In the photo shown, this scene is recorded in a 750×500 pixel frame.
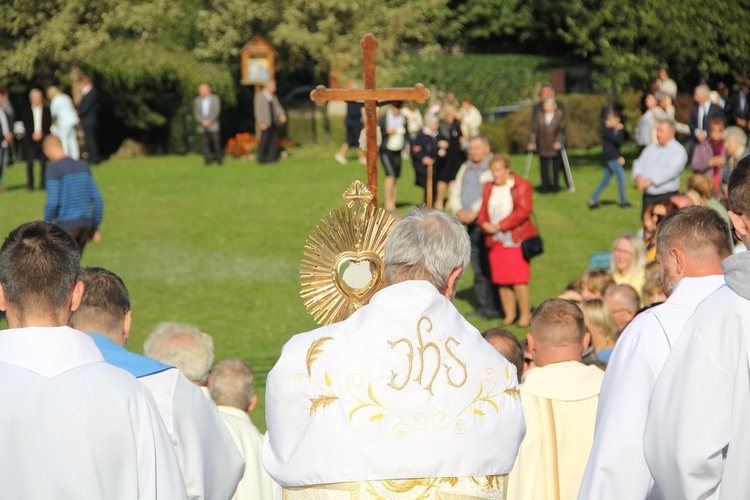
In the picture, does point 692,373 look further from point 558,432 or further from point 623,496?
point 558,432

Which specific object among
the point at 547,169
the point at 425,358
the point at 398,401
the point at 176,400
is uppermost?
the point at 425,358

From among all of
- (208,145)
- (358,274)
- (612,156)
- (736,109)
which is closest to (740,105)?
(736,109)

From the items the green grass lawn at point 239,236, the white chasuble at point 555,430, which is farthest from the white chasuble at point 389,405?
the green grass lawn at point 239,236

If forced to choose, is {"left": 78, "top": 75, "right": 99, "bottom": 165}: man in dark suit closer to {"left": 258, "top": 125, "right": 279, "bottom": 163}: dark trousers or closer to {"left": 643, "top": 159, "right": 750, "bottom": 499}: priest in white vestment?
{"left": 258, "top": 125, "right": 279, "bottom": 163}: dark trousers

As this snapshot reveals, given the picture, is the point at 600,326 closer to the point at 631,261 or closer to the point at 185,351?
the point at 631,261

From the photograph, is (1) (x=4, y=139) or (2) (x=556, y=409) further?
(1) (x=4, y=139)

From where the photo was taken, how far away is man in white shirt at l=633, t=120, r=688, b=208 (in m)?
13.0

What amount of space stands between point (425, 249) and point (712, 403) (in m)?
0.94

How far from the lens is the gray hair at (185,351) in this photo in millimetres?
4973

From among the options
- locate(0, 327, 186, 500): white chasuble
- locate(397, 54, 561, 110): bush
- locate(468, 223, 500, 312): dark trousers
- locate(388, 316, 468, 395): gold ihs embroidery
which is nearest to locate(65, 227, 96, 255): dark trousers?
locate(468, 223, 500, 312): dark trousers

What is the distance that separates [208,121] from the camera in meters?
25.5

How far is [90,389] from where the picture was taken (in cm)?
311

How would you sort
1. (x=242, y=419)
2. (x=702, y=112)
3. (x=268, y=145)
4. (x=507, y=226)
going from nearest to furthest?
(x=242, y=419) < (x=507, y=226) < (x=702, y=112) < (x=268, y=145)

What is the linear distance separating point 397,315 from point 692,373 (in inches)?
34.8
